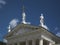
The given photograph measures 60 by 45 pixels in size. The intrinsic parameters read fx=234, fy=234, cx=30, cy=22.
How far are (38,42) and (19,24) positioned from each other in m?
4.56

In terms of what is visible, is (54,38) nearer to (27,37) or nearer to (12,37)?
(27,37)

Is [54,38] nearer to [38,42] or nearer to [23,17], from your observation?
[38,42]

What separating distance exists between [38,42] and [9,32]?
580 centimetres

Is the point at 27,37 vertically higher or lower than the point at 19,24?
lower

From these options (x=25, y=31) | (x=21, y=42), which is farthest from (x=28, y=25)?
(x=21, y=42)

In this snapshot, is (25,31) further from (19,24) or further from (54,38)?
(54,38)

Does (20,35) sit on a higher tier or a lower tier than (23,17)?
lower

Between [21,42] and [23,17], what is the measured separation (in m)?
4.49

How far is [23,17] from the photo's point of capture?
40156 mm

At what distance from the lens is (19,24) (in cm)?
4078

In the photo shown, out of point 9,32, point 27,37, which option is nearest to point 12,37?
point 9,32

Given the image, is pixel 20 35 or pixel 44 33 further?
pixel 20 35

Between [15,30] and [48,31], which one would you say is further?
[15,30]

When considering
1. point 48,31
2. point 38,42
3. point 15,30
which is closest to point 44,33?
point 48,31
